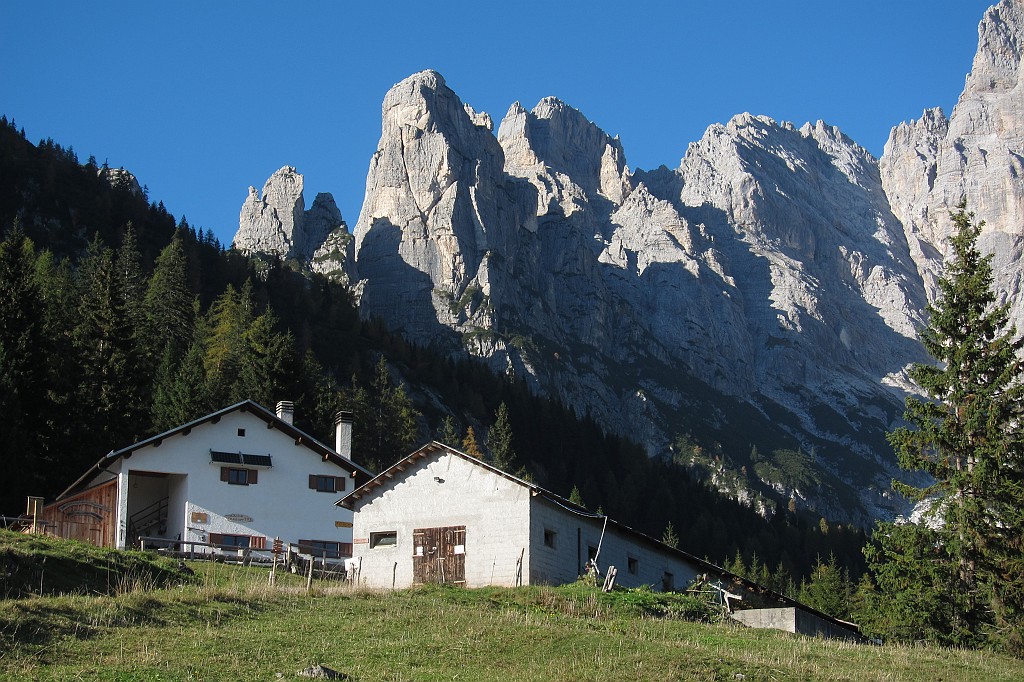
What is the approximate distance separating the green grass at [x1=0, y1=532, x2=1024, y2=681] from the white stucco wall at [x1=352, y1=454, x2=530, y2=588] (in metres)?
7.81

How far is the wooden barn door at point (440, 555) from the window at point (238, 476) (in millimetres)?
12156

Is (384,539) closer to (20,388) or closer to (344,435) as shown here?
(344,435)

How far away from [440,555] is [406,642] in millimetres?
19014

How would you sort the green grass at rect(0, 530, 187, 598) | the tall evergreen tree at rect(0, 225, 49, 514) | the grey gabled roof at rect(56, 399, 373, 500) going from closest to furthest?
the green grass at rect(0, 530, 187, 598) → the grey gabled roof at rect(56, 399, 373, 500) → the tall evergreen tree at rect(0, 225, 49, 514)

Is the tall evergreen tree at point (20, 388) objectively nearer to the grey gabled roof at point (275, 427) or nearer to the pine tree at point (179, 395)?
the grey gabled roof at point (275, 427)

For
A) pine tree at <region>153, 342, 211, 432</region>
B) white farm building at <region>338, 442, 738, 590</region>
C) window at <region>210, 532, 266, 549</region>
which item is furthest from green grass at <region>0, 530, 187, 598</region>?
pine tree at <region>153, 342, 211, 432</region>

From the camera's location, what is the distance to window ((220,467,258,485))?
2349 inches

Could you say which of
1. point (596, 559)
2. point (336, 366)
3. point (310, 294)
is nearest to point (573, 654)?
point (596, 559)

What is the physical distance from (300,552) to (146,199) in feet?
428

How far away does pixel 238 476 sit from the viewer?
5981 cm

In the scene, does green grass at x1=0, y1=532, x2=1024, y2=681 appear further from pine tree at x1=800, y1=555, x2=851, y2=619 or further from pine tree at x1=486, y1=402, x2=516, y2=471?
pine tree at x1=486, y1=402, x2=516, y2=471

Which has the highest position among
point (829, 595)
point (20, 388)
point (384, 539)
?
point (20, 388)

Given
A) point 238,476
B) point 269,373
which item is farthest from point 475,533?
point 269,373

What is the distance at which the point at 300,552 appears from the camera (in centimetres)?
5762
